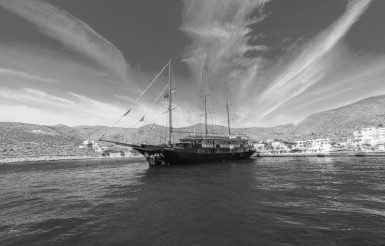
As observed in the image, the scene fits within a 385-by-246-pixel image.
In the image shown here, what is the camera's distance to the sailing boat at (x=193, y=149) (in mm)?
51344

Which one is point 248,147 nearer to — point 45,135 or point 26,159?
point 26,159

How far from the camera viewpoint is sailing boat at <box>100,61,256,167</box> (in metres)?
51.3

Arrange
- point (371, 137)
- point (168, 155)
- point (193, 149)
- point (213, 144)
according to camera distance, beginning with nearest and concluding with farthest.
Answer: point (168, 155) → point (193, 149) → point (213, 144) → point (371, 137)

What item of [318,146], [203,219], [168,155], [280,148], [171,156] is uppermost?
[318,146]

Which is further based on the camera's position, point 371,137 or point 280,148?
point 280,148

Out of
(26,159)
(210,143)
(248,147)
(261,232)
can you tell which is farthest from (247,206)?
(26,159)

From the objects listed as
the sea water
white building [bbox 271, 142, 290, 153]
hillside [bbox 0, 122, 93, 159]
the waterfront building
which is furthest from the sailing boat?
hillside [bbox 0, 122, 93, 159]

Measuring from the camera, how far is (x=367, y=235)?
9555 mm

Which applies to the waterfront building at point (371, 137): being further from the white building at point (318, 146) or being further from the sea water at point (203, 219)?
the sea water at point (203, 219)

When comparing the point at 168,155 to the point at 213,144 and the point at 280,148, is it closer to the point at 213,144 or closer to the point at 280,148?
the point at 213,144

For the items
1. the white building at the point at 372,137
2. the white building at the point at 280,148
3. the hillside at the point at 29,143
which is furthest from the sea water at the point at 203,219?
the hillside at the point at 29,143

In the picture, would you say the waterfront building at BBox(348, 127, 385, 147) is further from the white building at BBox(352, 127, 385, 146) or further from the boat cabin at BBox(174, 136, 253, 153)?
the boat cabin at BBox(174, 136, 253, 153)

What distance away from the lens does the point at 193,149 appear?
58062mm

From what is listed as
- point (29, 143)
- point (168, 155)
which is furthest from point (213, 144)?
point (29, 143)
